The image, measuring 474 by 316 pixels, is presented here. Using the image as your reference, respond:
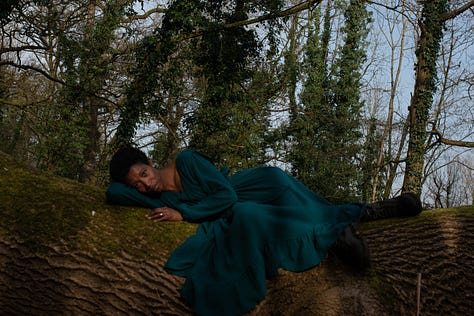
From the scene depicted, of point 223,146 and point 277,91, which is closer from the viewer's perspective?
point 223,146

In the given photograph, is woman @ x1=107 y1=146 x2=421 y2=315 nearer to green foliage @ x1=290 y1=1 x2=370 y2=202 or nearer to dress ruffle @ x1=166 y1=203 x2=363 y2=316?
dress ruffle @ x1=166 y1=203 x2=363 y2=316

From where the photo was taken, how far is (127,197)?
380cm

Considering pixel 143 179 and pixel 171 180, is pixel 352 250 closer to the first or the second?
pixel 171 180

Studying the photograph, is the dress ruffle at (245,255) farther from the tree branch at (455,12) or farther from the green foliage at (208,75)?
the tree branch at (455,12)

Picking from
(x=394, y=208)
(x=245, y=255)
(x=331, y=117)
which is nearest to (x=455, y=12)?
(x=331, y=117)

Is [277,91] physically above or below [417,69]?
below

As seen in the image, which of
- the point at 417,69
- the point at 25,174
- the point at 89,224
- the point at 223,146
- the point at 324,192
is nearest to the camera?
the point at 89,224

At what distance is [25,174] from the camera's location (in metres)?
3.88

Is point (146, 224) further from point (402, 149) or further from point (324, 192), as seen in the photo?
point (402, 149)

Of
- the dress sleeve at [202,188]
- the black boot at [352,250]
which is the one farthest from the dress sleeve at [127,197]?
the black boot at [352,250]

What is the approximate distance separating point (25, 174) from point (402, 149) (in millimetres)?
20751

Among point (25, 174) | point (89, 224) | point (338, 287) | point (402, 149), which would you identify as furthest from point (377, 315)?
point (402, 149)

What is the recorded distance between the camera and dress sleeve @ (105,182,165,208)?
12.4 feet

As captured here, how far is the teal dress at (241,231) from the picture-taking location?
3270 millimetres
